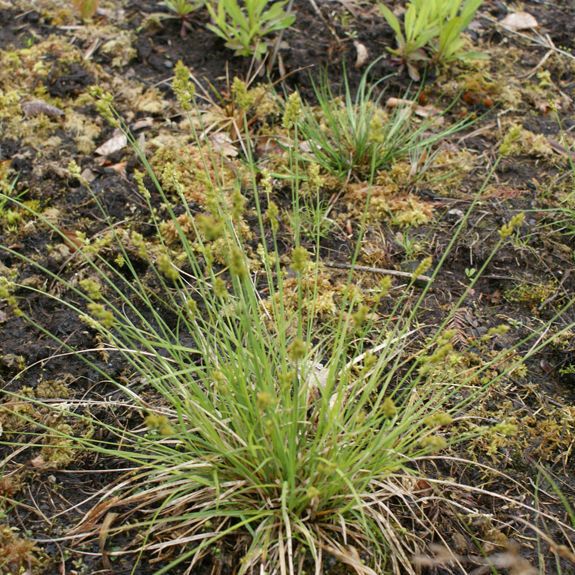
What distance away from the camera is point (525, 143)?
306cm

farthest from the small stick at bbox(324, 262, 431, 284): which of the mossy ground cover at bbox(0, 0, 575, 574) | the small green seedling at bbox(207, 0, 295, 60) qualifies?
the small green seedling at bbox(207, 0, 295, 60)

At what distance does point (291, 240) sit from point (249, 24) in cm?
128

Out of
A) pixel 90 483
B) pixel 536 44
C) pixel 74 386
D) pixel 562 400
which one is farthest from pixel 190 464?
pixel 536 44

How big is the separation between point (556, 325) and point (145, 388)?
1.54m

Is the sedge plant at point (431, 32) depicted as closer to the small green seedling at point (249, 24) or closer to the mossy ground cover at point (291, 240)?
the mossy ground cover at point (291, 240)

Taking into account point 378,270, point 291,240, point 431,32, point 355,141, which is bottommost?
point 291,240

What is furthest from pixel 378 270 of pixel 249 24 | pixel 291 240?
pixel 249 24

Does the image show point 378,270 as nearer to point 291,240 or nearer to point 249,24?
point 291,240

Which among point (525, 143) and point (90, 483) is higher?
point (525, 143)

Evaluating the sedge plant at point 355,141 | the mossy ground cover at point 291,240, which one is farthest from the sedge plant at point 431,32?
the sedge plant at point 355,141

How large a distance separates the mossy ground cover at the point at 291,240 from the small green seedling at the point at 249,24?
0.14m

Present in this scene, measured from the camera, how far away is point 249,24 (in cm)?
318

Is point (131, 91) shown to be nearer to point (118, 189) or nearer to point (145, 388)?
point (118, 189)

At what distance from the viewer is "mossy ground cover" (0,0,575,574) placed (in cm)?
175
